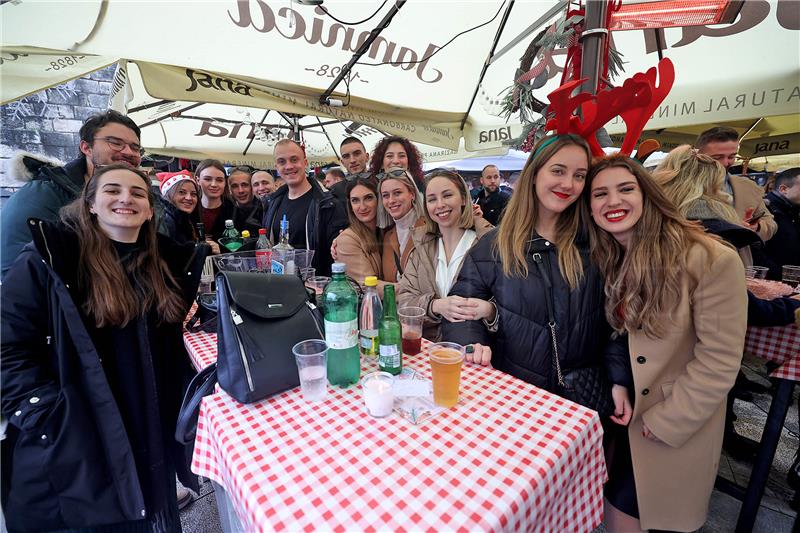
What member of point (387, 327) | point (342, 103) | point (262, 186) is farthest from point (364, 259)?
point (262, 186)

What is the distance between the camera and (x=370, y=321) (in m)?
1.53

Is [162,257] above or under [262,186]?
under

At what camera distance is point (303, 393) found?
3.98 feet

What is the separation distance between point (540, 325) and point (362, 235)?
1458 millimetres

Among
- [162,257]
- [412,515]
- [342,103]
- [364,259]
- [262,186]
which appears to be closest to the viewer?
[412,515]

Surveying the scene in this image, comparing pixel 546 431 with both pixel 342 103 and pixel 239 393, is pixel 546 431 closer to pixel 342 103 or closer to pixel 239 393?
pixel 239 393

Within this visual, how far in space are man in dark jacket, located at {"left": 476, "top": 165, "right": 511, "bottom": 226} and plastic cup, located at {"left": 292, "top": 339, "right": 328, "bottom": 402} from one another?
586 cm

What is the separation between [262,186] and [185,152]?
236 centimetres

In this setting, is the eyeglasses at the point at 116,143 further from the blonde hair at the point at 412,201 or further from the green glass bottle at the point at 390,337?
the green glass bottle at the point at 390,337

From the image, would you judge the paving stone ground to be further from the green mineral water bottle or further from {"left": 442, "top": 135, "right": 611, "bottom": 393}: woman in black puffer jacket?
the green mineral water bottle

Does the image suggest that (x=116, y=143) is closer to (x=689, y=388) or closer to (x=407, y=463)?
(x=407, y=463)

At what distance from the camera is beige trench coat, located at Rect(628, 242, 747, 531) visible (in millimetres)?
1358

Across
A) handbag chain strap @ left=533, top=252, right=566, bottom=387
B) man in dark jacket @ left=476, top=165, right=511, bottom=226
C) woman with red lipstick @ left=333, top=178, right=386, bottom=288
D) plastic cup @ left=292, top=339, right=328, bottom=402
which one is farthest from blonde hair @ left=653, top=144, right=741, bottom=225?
man in dark jacket @ left=476, top=165, right=511, bottom=226

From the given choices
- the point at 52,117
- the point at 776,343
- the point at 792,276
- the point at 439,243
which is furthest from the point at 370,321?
the point at 52,117
